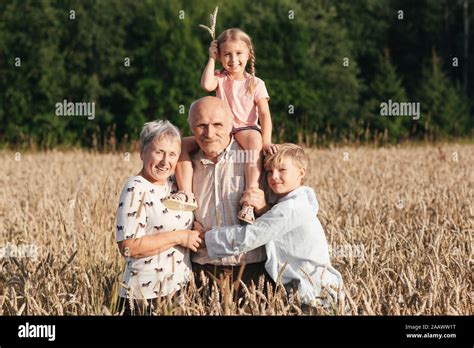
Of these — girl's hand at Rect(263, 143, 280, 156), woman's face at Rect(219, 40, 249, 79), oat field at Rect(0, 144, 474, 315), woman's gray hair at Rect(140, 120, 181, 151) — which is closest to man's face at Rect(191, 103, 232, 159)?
woman's gray hair at Rect(140, 120, 181, 151)

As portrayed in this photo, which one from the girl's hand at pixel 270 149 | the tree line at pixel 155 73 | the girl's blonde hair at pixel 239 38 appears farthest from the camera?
the tree line at pixel 155 73

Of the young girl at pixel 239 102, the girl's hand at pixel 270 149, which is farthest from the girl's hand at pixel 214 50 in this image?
the girl's hand at pixel 270 149

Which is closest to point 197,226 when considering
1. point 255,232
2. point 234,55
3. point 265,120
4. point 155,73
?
point 255,232

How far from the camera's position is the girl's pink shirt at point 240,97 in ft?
14.0

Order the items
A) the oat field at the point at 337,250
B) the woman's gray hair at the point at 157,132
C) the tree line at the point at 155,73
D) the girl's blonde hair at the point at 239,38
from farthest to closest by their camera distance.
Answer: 1. the tree line at the point at 155,73
2. the girl's blonde hair at the point at 239,38
3. the woman's gray hair at the point at 157,132
4. the oat field at the point at 337,250

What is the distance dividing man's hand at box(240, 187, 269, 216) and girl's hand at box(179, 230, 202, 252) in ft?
0.94

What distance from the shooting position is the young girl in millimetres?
3988

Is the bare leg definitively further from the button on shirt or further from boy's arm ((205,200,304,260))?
boy's arm ((205,200,304,260))

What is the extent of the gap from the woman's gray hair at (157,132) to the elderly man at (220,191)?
0.34 feet

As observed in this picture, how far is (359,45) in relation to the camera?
40031mm

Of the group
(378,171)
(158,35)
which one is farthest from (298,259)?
(158,35)

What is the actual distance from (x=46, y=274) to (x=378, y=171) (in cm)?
581

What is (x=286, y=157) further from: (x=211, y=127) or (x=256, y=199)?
(x=211, y=127)

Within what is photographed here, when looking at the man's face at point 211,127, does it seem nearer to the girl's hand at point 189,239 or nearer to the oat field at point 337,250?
the girl's hand at point 189,239
